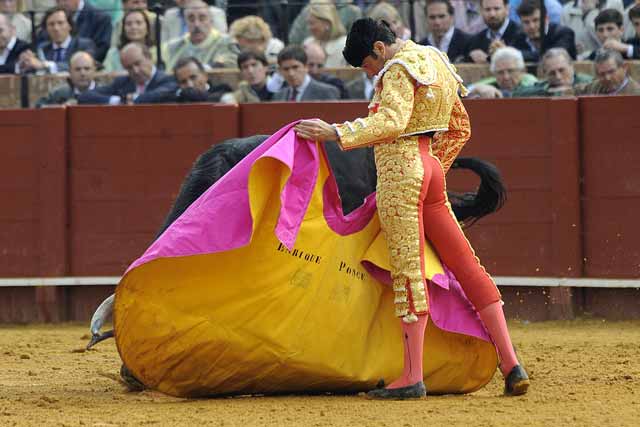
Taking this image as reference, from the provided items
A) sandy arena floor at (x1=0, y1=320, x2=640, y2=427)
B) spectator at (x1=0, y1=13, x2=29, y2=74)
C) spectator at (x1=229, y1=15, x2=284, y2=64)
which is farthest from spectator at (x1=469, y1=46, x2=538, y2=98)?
spectator at (x1=0, y1=13, x2=29, y2=74)

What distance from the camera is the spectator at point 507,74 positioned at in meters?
7.56

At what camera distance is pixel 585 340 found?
629 centimetres

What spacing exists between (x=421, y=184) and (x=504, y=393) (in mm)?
823

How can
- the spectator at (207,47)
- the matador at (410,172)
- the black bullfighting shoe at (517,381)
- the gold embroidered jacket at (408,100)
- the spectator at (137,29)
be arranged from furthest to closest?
the spectator at (137,29)
the spectator at (207,47)
the black bullfighting shoe at (517,381)
the matador at (410,172)
the gold embroidered jacket at (408,100)

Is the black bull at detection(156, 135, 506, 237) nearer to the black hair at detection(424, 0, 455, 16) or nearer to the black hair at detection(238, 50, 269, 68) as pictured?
the black hair at detection(238, 50, 269, 68)

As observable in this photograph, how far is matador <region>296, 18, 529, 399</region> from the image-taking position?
413 cm

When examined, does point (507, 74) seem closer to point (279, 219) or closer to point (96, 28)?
point (96, 28)

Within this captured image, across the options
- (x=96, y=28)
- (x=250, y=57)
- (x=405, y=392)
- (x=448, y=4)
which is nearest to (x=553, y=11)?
(x=448, y=4)

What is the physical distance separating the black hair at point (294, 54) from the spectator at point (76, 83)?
1.63 meters

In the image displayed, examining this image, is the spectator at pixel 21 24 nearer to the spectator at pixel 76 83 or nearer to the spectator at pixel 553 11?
the spectator at pixel 76 83

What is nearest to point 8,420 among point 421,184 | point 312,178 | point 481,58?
point 312,178

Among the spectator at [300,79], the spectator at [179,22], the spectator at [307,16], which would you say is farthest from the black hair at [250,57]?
the spectator at [179,22]

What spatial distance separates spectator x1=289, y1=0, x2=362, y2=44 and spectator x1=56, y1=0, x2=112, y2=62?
1.47 meters

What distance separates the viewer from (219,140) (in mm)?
7449
